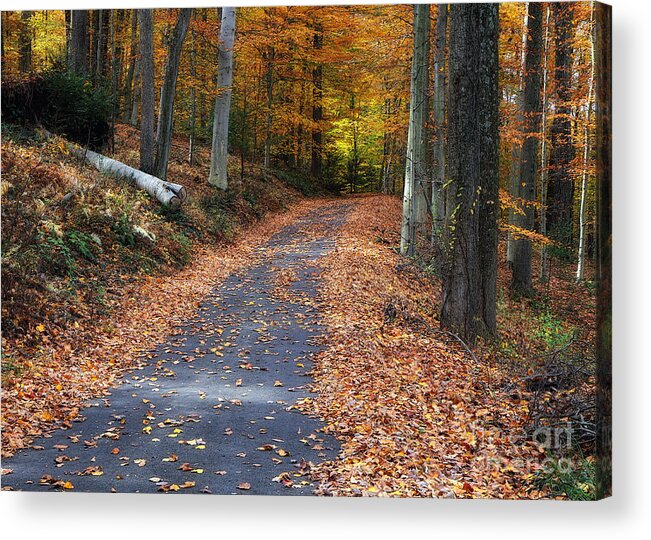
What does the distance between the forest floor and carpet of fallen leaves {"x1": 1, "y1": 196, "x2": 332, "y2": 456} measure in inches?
0.9

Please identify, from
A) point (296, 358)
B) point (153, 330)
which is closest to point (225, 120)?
point (153, 330)

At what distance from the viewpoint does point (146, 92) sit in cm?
1338

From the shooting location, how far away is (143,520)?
5.34m

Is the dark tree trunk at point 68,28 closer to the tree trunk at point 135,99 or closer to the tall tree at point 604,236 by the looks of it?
the tree trunk at point 135,99

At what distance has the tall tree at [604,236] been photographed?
17.7ft

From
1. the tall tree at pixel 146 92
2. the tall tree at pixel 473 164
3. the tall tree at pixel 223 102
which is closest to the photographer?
the tall tree at pixel 473 164

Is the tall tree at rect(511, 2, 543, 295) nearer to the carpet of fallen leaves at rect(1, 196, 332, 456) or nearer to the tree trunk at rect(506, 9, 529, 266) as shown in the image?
the tree trunk at rect(506, 9, 529, 266)

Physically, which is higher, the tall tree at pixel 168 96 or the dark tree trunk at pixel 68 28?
the dark tree trunk at pixel 68 28

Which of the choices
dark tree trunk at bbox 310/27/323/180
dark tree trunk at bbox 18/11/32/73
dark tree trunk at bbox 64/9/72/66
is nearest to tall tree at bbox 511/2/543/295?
dark tree trunk at bbox 310/27/323/180

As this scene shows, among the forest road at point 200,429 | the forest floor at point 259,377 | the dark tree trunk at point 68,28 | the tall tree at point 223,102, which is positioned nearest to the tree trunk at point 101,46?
the dark tree trunk at point 68,28

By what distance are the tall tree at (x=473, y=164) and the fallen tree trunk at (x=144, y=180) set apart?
6663mm

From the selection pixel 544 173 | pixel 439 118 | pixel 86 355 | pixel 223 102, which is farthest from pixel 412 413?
pixel 223 102

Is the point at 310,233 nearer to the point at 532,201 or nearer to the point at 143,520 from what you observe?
the point at 532,201

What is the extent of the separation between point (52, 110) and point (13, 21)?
3.58 meters
